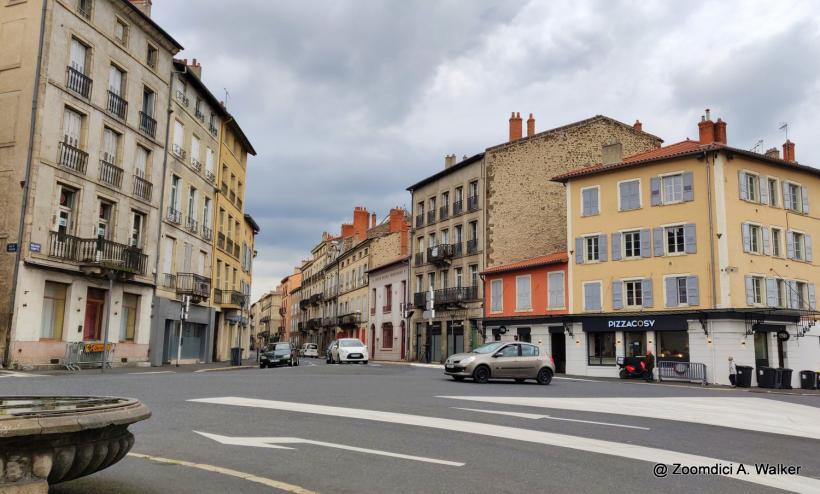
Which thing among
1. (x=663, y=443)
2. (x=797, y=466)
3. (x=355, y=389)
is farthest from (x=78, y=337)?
(x=797, y=466)

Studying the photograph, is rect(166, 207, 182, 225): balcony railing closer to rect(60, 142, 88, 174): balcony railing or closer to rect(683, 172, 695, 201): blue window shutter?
rect(60, 142, 88, 174): balcony railing

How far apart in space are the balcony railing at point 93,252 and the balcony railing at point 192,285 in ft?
18.9

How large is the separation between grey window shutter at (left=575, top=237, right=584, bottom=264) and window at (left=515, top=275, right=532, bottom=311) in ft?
12.7

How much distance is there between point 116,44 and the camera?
2734 cm

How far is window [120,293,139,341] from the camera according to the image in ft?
92.6

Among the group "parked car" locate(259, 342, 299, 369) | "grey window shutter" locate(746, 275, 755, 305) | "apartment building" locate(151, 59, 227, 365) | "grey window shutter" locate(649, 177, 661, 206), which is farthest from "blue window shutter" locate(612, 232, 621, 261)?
"apartment building" locate(151, 59, 227, 365)

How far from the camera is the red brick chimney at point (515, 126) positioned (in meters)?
45.4

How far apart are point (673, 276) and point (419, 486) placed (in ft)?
93.5

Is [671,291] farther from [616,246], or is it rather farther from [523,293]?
[523,293]

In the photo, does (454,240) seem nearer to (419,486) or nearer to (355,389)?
(355,389)

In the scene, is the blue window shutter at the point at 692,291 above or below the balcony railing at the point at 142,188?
below

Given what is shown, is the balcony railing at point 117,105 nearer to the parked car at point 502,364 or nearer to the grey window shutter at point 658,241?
the parked car at point 502,364

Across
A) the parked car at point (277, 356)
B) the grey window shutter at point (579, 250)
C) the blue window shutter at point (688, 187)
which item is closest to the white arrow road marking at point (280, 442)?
the parked car at point (277, 356)

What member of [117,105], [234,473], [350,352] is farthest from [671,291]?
[234,473]
